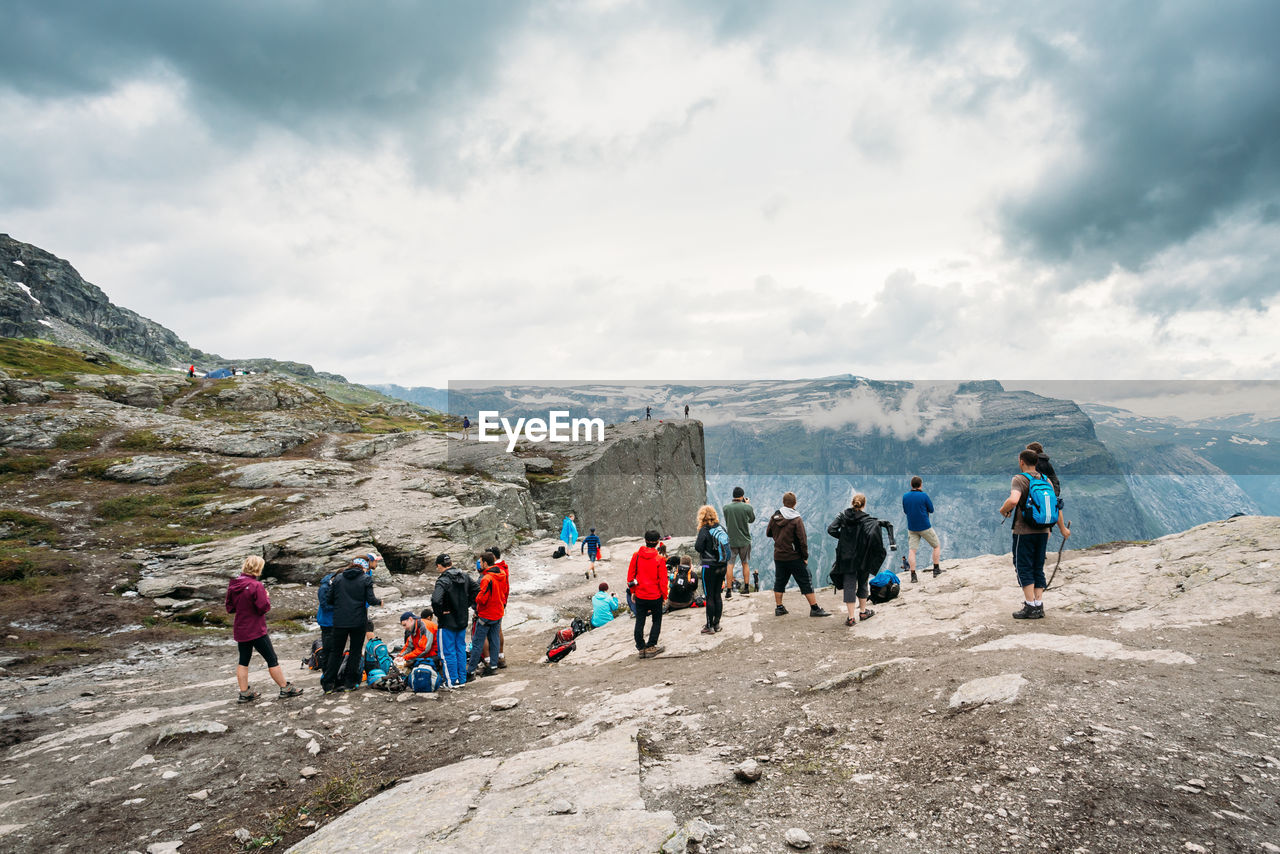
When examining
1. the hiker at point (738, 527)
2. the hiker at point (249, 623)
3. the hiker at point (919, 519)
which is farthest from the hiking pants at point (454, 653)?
the hiker at point (919, 519)

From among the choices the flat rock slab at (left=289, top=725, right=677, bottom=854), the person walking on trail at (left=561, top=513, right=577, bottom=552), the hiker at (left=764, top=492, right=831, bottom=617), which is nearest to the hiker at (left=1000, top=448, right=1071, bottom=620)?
the hiker at (left=764, top=492, right=831, bottom=617)

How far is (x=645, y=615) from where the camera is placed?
44.4 feet

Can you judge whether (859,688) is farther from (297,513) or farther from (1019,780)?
(297,513)

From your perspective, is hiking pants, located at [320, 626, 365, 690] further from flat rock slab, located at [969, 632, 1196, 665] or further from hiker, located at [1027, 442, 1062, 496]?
hiker, located at [1027, 442, 1062, 496]

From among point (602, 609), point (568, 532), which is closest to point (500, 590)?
point (602, 609)

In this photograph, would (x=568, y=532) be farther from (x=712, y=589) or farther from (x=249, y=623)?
(x=249, y=623)

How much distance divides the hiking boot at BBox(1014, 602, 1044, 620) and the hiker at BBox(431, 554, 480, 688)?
11.5 meters

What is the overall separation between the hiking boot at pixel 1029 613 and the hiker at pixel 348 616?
13.0 m

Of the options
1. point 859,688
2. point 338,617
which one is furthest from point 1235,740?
point 338,617

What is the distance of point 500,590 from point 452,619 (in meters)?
1.54

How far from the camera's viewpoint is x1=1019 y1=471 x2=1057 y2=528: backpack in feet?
34.8

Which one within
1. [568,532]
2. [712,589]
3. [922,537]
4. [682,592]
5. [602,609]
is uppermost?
[922,537]

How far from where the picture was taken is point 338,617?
11.8 metres

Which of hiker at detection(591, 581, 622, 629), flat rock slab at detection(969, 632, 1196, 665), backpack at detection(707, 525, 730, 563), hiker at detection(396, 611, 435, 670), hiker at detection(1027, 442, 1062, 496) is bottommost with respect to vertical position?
hiker at detection(591, 581, 622, 629)
